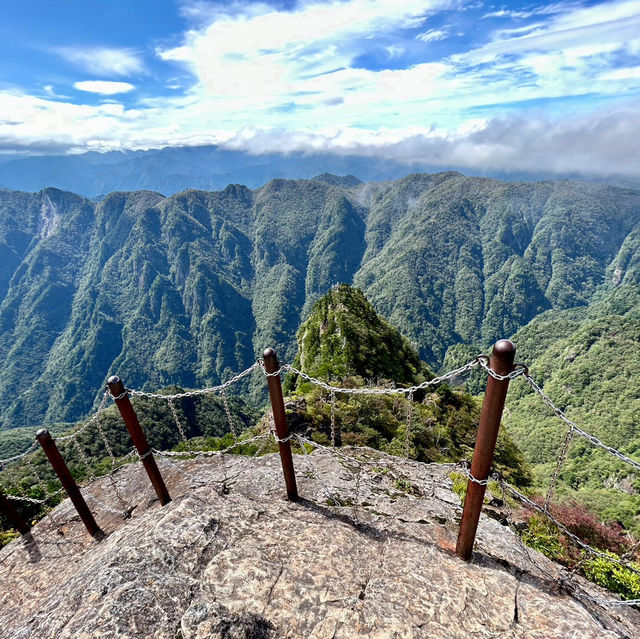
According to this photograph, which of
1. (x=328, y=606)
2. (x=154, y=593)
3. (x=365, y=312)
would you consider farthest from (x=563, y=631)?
(x=365, y=312)

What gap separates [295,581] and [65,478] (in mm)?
7639

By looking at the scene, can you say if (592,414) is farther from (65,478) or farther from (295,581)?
(65,478)

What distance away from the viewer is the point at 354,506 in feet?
31.5

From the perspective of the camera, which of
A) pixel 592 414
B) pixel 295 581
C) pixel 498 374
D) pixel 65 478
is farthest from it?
pixel 592 414

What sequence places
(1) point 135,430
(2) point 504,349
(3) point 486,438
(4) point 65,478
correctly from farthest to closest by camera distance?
(4) point 65,478 → (1) point 135,430 → (3) point 486,438 → (2) point 504,349

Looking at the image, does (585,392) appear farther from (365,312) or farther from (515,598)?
(515,598)

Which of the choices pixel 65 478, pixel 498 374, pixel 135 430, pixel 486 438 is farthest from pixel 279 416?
pixel 65 478

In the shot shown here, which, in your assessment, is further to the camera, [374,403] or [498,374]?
[374,403]

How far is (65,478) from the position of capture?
33.3ft

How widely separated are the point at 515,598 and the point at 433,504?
12.6 feet

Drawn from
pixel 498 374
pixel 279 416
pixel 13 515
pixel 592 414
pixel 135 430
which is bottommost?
pixel 592 414

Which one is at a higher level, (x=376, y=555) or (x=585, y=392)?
(x=376, y=555)

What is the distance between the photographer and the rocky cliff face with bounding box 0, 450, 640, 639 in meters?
5.57

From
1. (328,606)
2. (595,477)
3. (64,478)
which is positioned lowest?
(595,477)
